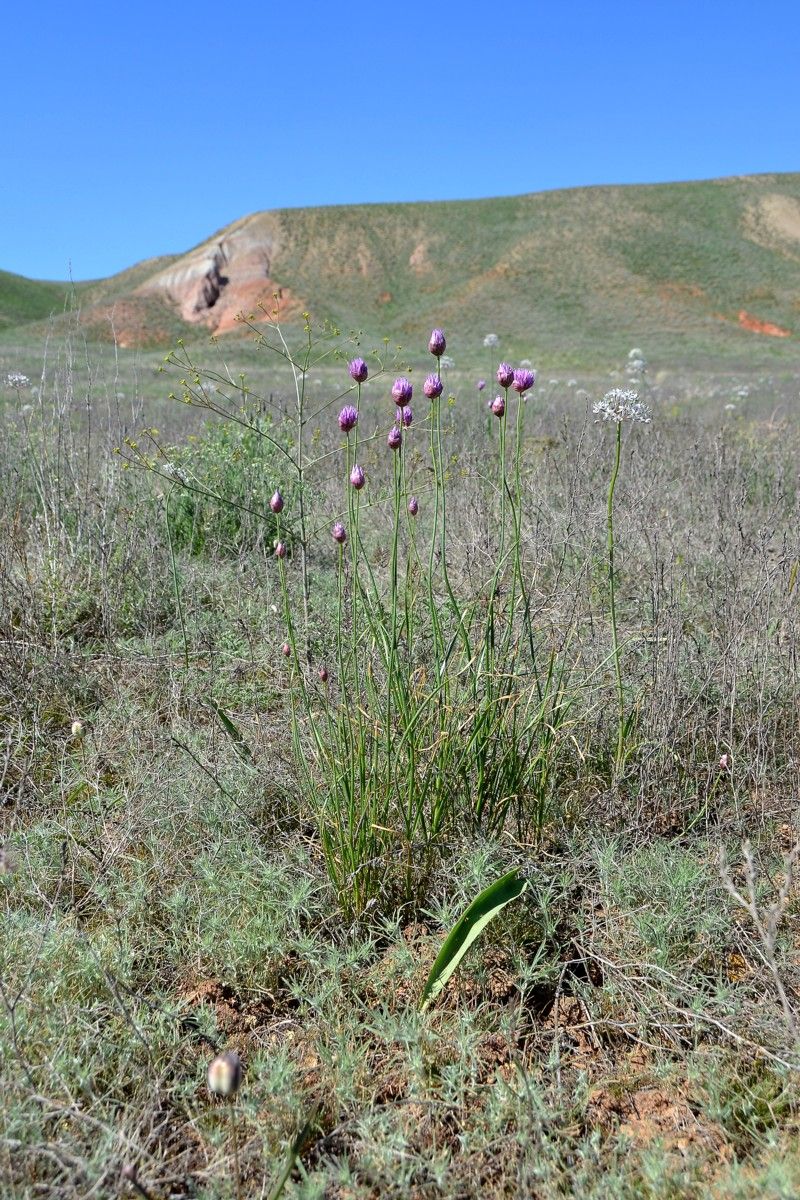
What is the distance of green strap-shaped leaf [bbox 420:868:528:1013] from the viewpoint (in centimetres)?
178

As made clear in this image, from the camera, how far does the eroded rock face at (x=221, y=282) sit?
1694 inches

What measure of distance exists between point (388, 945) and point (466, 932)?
347mm

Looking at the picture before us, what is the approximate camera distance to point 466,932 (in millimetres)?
1820

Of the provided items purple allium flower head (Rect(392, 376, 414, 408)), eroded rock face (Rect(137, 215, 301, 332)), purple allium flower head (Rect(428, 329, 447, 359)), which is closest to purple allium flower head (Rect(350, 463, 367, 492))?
purple allium flower head (Rect(392, 376, 414, 408))

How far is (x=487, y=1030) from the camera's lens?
1787 millimetres

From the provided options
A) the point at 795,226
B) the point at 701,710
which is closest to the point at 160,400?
the point at 701,710

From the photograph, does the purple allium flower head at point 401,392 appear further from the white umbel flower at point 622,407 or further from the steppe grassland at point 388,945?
the steppe grassland at point 388,945

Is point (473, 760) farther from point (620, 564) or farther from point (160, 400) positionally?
point (160, 400)

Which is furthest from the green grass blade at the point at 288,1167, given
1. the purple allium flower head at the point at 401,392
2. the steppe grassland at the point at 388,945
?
the purple allium flower head at the point at 401,392

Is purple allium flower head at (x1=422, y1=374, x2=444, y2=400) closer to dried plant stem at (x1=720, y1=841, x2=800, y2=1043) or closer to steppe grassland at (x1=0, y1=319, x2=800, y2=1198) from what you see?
steppe grassland at (x1=0, y1=319, x2=800, y2=1198)

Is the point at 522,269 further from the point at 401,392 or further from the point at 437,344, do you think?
the point at 401,392

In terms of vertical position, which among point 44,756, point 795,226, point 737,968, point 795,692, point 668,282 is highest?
point 795,226

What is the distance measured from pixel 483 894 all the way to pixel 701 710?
3.91ft

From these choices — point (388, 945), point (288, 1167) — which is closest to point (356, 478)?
point (388, 945)
